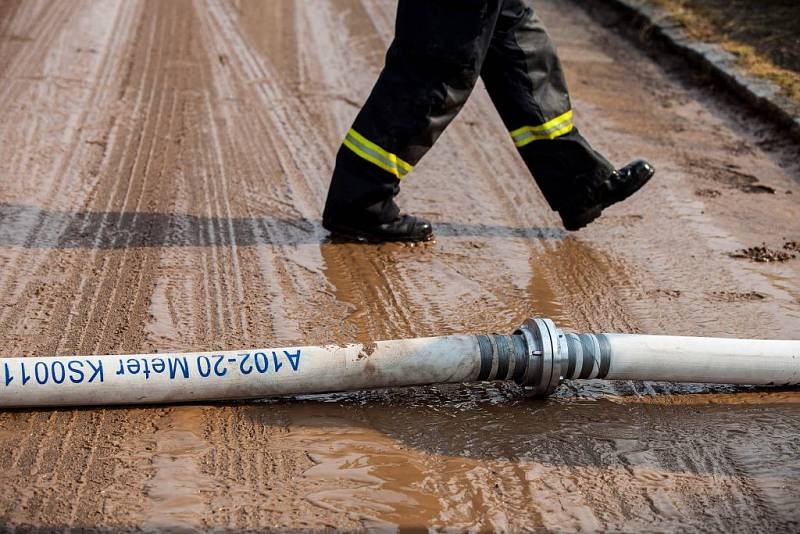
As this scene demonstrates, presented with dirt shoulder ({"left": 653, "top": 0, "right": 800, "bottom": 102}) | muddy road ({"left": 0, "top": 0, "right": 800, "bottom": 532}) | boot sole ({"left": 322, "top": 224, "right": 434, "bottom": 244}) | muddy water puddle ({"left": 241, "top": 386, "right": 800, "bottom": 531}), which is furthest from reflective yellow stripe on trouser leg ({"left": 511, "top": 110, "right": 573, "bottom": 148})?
dirt shoulder ({"left": 653, "top": 0, "right": 800, "bottom": 102})

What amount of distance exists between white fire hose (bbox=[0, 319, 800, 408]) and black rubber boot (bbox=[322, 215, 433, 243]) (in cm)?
108

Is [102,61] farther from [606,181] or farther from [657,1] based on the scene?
[657,1]

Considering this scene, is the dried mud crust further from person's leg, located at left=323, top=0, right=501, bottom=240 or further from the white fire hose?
person's leg, located at left=323, top=0, right=501, bottom=240

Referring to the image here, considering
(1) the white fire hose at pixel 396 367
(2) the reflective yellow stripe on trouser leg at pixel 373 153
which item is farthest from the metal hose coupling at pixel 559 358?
(2) the reflective yellow stripe on trouser leg at pixel 373 153

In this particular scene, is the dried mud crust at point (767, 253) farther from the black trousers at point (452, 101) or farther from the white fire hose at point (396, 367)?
the white fire hose at point (396, 367)

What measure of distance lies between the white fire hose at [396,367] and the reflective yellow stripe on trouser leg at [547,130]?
3.86 feet

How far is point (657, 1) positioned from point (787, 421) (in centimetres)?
514

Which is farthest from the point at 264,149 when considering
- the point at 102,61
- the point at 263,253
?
the point at 102,61

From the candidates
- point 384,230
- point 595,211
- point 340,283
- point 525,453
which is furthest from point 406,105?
point 525,453

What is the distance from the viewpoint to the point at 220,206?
418 centimetres

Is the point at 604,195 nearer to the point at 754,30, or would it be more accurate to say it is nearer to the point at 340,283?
the point at 340,283

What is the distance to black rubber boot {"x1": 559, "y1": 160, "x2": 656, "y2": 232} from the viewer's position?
3.96m

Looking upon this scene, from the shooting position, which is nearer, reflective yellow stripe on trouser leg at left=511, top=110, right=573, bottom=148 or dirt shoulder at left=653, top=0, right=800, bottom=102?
reflective yellow stripe on trouser leg at left=511, top=110, right=573, bottom=148

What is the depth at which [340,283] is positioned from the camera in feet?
11.8
